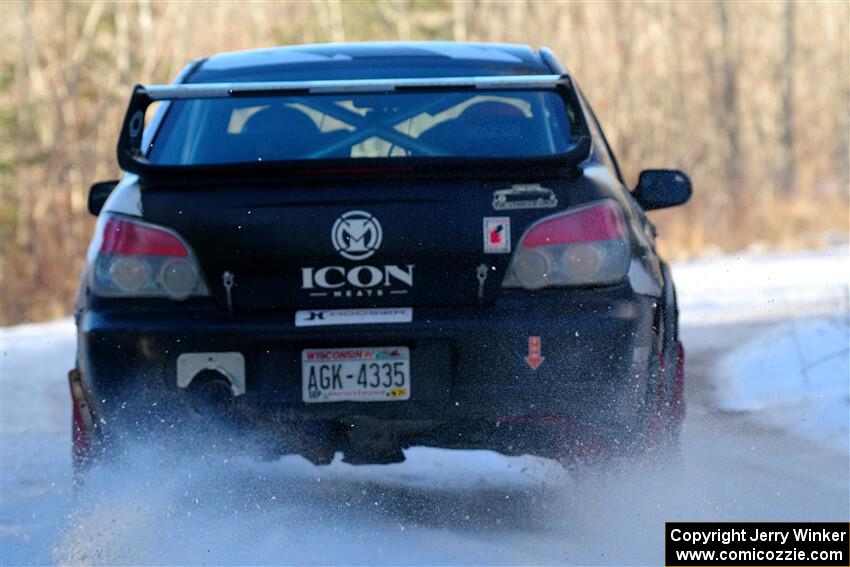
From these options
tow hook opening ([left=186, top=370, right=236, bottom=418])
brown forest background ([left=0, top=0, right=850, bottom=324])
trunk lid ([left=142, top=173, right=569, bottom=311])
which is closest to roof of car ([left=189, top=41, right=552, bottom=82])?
trunk lid ([left=142, top=173, right=569, bottom=311])

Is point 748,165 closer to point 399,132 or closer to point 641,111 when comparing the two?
point 641,111

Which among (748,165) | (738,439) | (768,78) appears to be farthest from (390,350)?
(768,78)

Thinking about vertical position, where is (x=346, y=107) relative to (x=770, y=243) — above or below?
above

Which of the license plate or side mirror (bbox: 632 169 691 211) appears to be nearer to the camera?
the license plate

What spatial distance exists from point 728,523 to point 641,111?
78.8 feet

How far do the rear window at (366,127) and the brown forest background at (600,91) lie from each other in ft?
38.2

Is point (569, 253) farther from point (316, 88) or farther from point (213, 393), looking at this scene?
point (213, 393)

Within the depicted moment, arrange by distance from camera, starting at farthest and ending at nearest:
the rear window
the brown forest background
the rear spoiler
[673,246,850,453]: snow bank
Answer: the brown forest background → [673,246,850,453]: snow bank → the rear window → the rear spoiler

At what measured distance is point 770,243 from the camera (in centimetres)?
2169

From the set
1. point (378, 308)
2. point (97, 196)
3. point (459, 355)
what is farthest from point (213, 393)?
point (97, 196)

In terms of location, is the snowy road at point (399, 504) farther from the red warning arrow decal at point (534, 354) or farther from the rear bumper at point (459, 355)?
the red warning arrow decal at point (534, 354)

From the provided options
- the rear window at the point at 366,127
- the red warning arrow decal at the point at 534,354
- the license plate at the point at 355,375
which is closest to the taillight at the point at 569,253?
the red warning arrow decal at the point at 534,354

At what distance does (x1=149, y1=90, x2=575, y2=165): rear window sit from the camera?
484 cm

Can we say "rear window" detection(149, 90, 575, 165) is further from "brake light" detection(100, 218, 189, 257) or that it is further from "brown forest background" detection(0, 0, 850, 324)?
"brown forest background" detection(0, 0, 850, 324)
